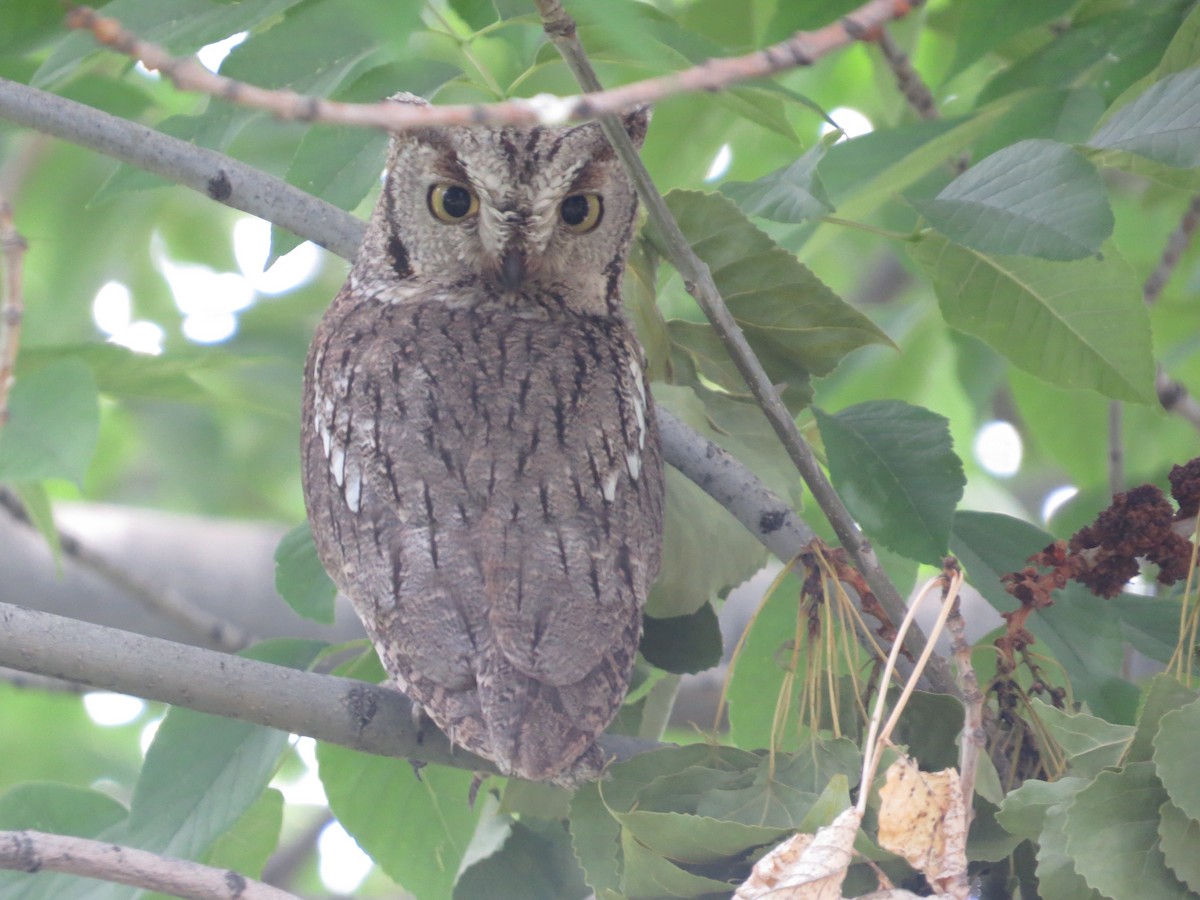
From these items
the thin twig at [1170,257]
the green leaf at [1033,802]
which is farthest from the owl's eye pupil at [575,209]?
the thin twig at [1170,257]

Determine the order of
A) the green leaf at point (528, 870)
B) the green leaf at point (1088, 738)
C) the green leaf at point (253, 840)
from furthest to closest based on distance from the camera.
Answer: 1. the green leaf at point (253, 840)
2. the green leaf at point (528, 870)
3. the green leaf at point (1088, 738)

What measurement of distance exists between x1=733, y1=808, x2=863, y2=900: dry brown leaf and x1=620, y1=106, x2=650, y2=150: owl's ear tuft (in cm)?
142

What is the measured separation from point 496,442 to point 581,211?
1.56 feet

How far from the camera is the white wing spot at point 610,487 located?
195 cm

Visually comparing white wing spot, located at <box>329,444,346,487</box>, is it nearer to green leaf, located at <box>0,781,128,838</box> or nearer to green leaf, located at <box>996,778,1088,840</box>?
green leaf, located at <box>0,781,128,838</box>

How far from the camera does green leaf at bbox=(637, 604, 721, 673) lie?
209 centimetres

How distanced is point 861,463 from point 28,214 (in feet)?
10.4

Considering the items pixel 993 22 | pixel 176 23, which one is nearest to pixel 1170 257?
pixel 993 22

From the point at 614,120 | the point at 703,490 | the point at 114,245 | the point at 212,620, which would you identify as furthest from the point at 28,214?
the point at 614,120

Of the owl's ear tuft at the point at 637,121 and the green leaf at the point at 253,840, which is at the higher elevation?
the owl's ear tuft at the point at 637,121

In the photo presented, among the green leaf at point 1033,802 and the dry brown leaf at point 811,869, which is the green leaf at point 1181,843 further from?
the dry brown leaf at point 811,869

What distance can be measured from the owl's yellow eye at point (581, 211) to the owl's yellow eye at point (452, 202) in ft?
0.48

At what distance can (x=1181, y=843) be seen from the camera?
4.74 ft

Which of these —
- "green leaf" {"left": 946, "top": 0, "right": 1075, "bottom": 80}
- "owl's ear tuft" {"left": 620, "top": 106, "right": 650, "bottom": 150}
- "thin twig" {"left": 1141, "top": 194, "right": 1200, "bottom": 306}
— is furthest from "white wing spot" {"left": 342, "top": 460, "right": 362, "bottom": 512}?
"thin twig" {"left": 1141, "top": 194, "right": 1200, "bottom": 306}
